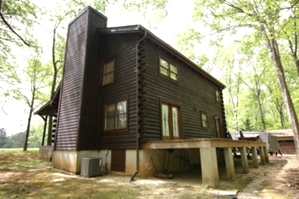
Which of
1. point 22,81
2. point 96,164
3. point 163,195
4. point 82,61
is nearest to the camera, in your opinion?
point 163,195

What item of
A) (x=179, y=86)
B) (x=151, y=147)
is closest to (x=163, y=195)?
(x=151, y=147)

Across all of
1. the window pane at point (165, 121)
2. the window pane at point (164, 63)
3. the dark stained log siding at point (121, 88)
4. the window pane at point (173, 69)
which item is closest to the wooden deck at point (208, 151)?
the dark stained log siding at point (121, 88)

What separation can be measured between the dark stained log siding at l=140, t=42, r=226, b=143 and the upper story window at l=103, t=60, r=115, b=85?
2.22m

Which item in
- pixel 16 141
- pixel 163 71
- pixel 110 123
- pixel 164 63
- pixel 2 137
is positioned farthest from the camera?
pixel 16 141

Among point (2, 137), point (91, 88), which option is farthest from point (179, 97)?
point (2, 137)

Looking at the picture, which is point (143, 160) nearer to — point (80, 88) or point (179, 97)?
point (179, 97)

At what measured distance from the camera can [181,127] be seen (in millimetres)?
10898

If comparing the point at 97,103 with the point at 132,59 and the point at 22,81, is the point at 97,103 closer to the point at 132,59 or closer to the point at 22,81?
the point at 132,59

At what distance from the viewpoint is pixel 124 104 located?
9.45 metres

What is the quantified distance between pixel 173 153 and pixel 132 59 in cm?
523

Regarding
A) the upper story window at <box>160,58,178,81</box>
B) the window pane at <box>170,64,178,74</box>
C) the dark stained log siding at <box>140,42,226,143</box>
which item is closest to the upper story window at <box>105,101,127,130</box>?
the dark stained log siding at <box>140,42,226,143</box>

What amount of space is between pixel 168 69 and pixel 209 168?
6.52 m

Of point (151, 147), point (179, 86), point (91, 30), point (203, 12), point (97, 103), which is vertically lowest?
point (151, 147)

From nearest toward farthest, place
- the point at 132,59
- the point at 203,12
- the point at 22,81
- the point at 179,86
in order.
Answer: the point at 132,59
the point at 179,86
the point at 203,12
the point at 22,81
